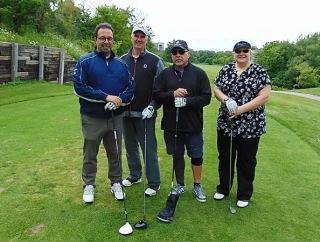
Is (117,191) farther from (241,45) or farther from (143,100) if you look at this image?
(241,45)

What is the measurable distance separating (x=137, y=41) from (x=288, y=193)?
2483 mm

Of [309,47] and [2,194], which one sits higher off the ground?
[309,47]

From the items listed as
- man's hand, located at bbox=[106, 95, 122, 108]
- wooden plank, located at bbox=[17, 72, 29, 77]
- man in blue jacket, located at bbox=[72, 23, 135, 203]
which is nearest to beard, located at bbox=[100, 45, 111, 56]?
man in blue jacket, located at bbox=[72, 23, 135, 203]

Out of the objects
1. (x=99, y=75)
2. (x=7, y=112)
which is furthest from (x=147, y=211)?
(x=7, y=112)

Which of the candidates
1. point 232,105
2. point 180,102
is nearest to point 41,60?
point 180,102

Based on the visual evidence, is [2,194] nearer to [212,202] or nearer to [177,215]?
[177,215]

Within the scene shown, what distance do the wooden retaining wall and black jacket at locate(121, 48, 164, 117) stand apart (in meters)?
8.87

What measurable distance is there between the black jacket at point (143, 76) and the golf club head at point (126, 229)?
49.9 inches

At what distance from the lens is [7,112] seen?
7.86 m

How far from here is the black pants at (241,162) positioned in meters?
3.65

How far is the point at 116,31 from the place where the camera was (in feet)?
101

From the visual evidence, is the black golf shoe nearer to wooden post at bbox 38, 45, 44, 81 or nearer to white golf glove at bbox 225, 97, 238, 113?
white golf glove at bbox 225, 97, 238, 113

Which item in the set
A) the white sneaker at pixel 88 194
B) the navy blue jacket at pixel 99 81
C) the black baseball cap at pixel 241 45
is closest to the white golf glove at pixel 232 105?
the black baseball cap at pixel 241 45

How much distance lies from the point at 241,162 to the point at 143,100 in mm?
1270
